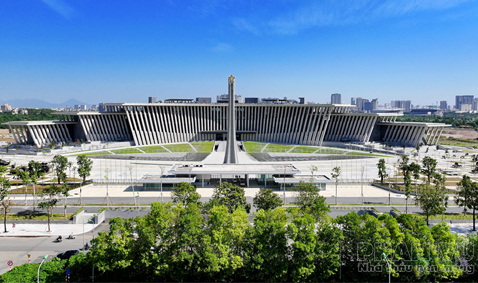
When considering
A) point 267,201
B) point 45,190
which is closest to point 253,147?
point 267,201

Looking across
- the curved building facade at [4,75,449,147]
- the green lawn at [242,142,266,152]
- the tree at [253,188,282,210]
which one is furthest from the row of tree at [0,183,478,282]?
the curved building facade at [4,75,449,147]

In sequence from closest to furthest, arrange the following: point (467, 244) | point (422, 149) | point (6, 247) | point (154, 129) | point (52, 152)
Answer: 1. point (467, 244)
2. point (6, 247)
3. point (52, 152)
4. point (422, 149)
5. point (154, 129)

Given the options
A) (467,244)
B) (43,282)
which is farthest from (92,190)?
(467,244)

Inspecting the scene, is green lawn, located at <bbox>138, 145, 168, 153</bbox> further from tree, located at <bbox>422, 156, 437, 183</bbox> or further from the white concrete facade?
tree, located at <bbox>422, 156, 437, 183</bbox>

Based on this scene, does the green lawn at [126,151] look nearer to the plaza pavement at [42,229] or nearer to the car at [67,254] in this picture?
the plaza pavement at [42,229]

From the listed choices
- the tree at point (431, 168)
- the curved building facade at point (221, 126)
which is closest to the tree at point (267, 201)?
the tree at point (431, 168)

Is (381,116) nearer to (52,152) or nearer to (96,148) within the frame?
(96,148)
